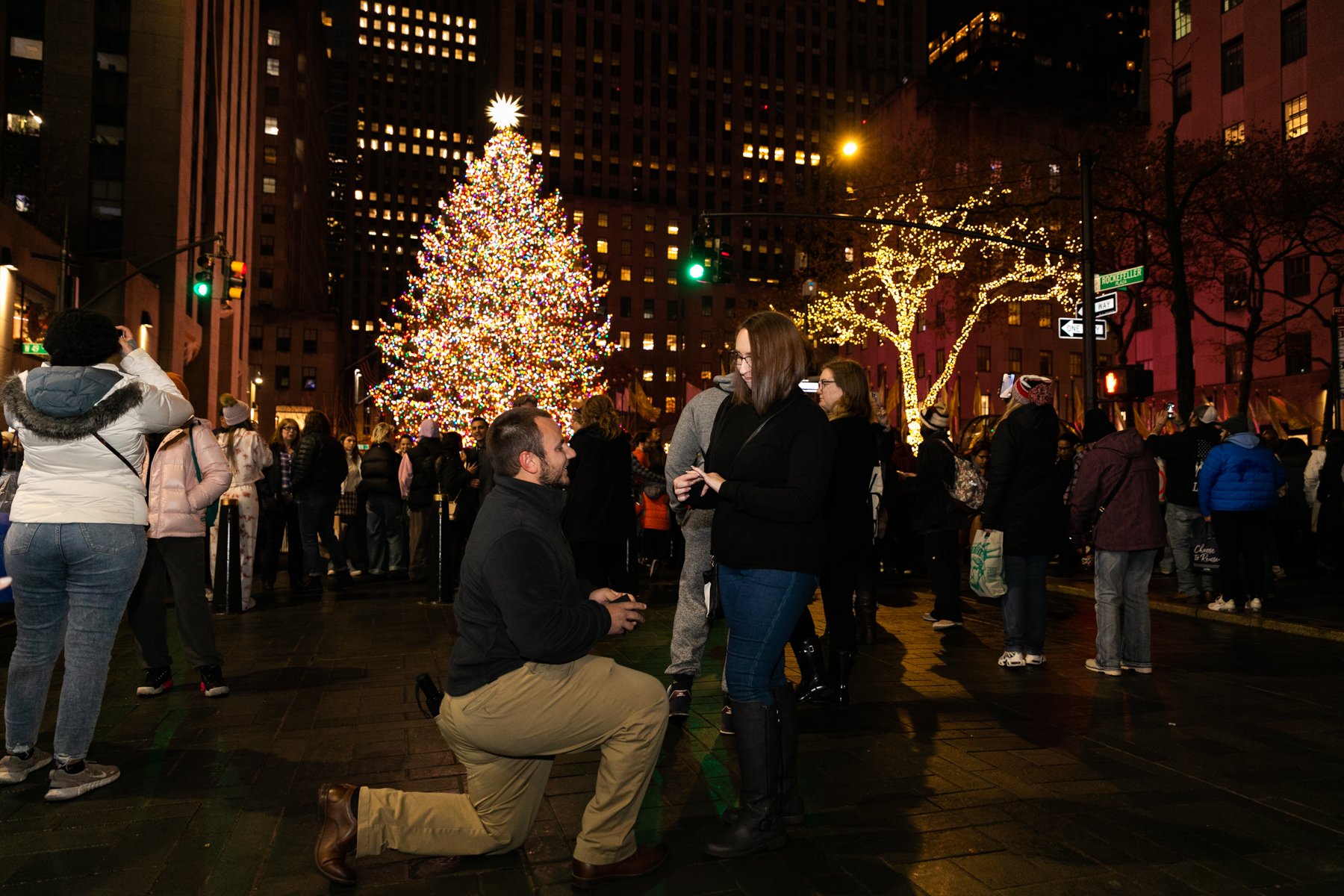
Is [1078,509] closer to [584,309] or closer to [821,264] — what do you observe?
[821,264]

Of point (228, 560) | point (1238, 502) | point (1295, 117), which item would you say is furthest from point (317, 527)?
point (1295, 117)

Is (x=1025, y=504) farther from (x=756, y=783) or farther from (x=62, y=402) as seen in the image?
(x=62, y=402)

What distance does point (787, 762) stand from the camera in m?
3.80

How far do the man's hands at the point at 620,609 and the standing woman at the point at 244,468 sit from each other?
25.5 feet

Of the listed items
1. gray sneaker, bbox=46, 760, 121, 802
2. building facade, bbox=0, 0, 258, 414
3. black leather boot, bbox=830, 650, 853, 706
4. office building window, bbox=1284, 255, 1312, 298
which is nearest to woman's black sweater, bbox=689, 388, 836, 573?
black leather boot, bbox=830, 650, 853, 706

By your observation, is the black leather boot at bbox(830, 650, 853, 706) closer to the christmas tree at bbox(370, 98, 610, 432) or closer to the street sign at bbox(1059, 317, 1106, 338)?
the street sign at bbox(1059, 317, 1106, 338)

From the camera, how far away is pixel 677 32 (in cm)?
11644

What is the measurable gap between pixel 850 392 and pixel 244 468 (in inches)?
270

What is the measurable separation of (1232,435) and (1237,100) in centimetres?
3219

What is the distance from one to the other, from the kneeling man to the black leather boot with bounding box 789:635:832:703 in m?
2.55

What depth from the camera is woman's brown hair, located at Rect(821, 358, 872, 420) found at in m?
6.48

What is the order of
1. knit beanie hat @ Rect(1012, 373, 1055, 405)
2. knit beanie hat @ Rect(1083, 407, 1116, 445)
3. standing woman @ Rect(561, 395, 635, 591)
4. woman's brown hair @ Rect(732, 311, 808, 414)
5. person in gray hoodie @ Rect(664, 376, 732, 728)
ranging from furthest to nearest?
standing woman @ Rect(561, 395, 635, 591) → knit beanie hat @ Rect(1083, 407, 1116, 445) → knit beanie hat @ Rect(1012, 373, 1055, 405) → person in gray hoodie @ Rect(664, 376, 732, 728) → woman's brown hair @ Rect(732, 311, 808, 414)

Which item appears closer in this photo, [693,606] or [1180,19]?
[693,606]

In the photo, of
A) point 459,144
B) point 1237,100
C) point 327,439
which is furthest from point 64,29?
point 459,144
